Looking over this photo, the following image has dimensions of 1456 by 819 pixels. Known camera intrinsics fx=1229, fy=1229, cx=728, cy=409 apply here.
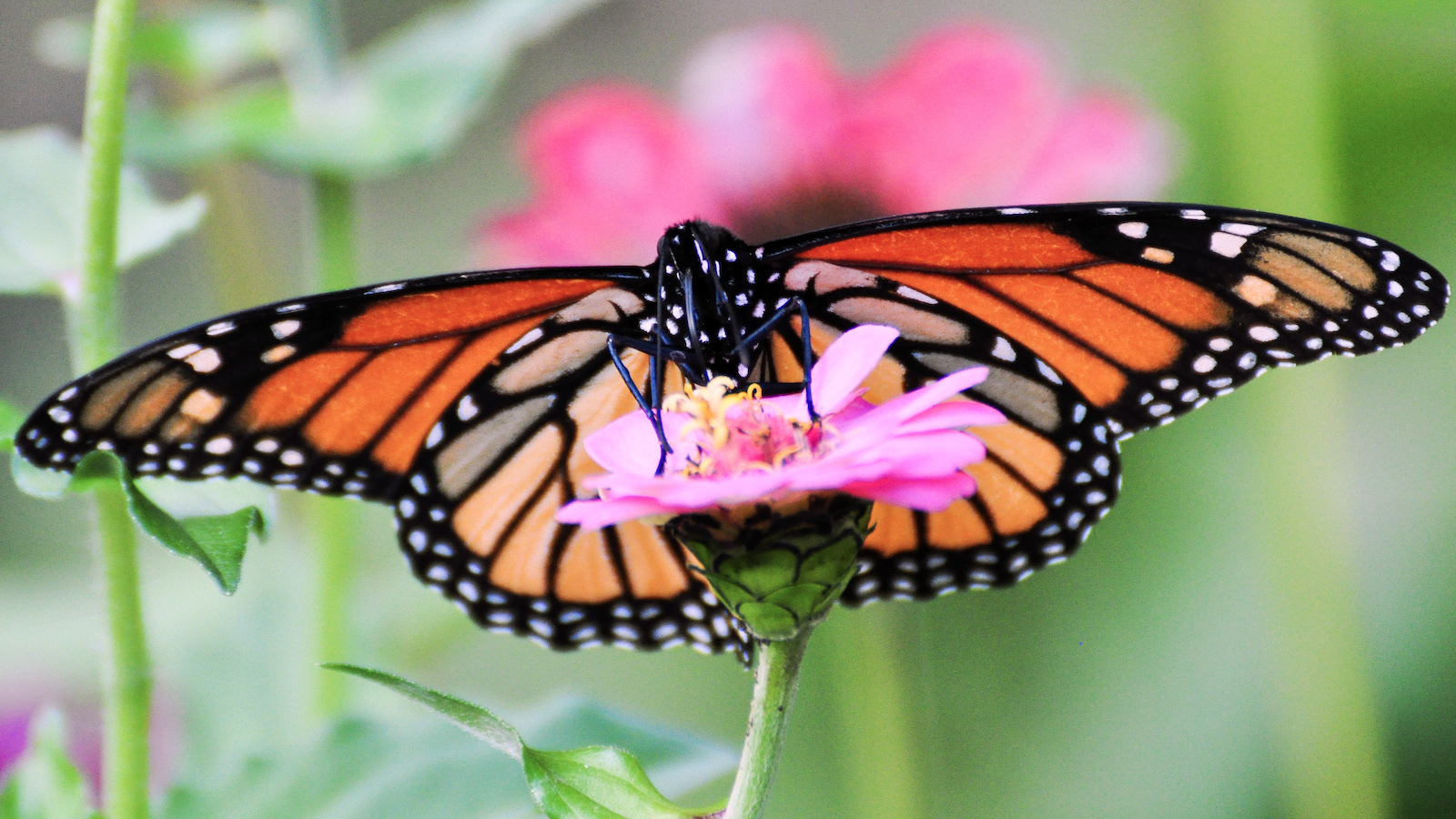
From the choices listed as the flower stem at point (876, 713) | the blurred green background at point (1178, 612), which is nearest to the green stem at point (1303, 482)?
the blurred green background at point (1178, 612)

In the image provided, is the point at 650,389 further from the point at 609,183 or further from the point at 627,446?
the point at 609,183

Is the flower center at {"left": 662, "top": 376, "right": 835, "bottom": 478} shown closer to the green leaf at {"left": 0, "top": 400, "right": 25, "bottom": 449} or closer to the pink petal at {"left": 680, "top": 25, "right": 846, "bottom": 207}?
the green leaf at {"left": 0, "top": 400, "right": 25, "bottom": 449}

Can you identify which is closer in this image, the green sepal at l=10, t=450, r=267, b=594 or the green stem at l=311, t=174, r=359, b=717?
the green sepal at l=10, t=450, r=267, b=594

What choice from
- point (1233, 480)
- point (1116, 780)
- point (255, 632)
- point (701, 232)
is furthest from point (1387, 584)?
point (255, 632)

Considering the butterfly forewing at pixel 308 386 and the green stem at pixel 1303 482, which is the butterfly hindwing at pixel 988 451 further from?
the green stem at pixel 1303 482

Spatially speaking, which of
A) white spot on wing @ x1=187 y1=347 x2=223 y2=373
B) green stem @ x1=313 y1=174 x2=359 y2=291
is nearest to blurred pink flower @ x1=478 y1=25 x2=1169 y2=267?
green stem @ x1=313 y1=174 x2=359 y2=291
